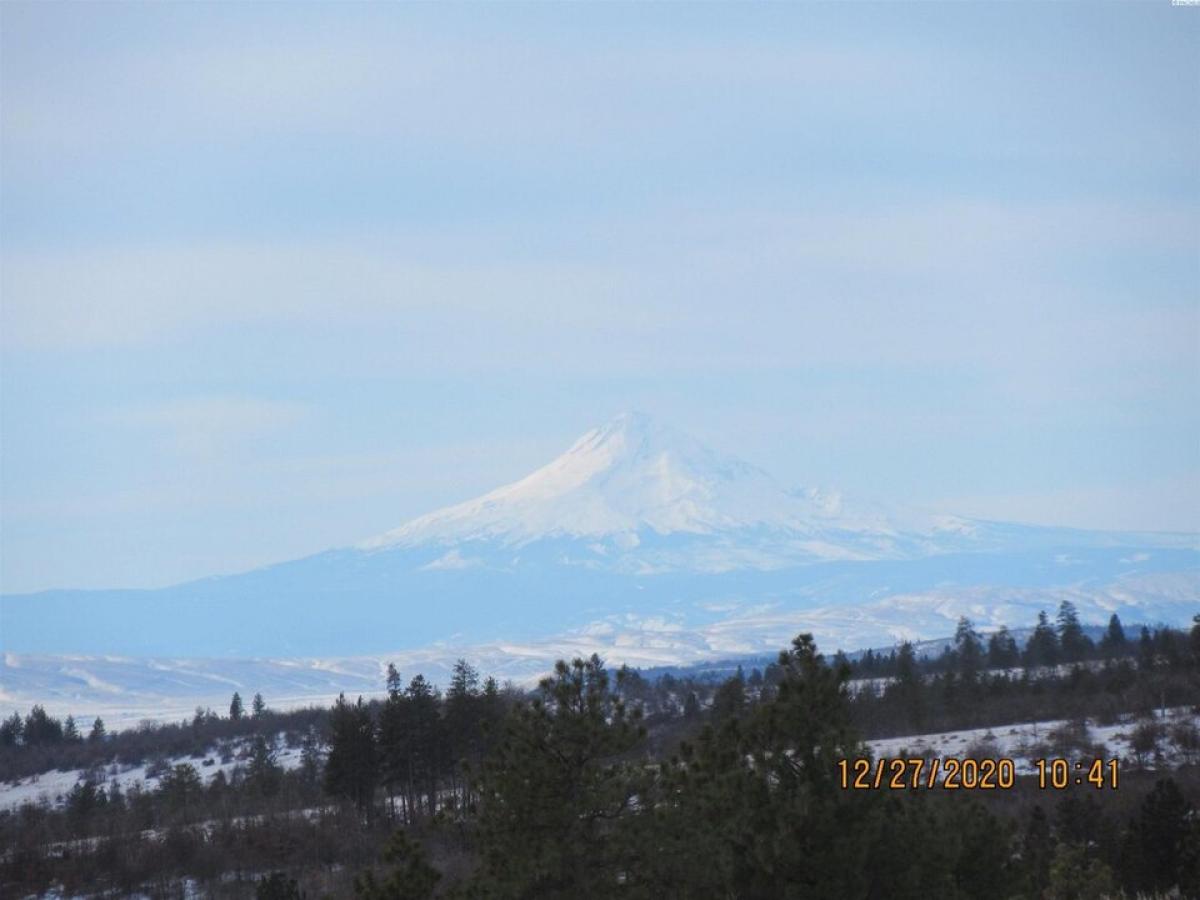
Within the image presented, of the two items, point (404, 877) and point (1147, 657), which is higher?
point (1147, 657)

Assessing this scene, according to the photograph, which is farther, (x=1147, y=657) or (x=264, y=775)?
(x=1147, y=657)

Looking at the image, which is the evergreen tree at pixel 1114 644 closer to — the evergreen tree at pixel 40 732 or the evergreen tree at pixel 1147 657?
the evergreen tree at pixel 1147 657

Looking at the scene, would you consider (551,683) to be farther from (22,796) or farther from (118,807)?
(22,796)

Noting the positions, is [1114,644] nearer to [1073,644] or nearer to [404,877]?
[1073,644]

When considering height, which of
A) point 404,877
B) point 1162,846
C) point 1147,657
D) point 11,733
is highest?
point 1147,657

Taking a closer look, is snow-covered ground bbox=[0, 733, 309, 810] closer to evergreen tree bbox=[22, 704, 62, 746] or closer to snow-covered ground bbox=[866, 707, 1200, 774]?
evergreen tree bbox=[22, 704, 62, 746]

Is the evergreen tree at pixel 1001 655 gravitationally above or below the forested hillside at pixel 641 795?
above

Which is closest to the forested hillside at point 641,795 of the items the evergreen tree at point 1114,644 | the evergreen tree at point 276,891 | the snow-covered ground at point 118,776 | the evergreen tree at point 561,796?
the evergreen tree at point 561,796

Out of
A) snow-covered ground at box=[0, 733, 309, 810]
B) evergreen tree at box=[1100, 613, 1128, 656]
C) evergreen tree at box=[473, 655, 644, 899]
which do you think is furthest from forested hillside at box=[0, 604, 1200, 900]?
evergreen tree at box=[1100, 613, 1128, 656]

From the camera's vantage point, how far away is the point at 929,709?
208ft

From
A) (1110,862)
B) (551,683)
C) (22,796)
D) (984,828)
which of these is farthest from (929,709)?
(551,683)

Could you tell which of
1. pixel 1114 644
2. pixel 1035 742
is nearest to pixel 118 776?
pixel 1035 742

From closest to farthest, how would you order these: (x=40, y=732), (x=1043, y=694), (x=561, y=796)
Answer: (x=561, y=796), (x=1043, y=694), (x=40, y=732)

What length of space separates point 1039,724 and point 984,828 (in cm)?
3675
